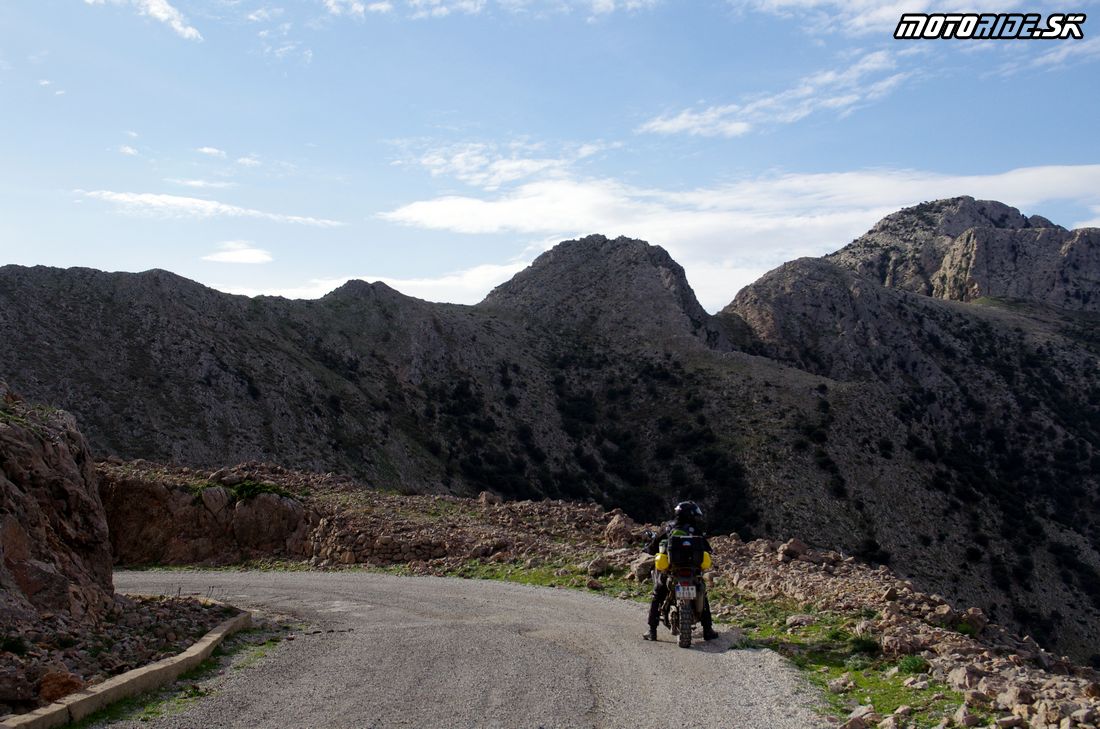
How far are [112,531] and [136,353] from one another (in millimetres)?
31518

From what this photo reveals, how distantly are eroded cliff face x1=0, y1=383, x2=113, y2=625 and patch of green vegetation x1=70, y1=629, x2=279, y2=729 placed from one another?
1789 millimetres

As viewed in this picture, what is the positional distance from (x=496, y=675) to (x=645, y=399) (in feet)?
197

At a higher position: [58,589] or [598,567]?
[58,589]

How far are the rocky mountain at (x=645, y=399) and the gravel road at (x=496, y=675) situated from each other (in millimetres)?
34278

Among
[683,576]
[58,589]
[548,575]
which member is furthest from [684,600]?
[58,589]

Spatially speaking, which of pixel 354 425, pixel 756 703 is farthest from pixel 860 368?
pixel 756 703

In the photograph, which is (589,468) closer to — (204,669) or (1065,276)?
(204,669)

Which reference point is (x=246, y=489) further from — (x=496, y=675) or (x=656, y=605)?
(x=496, y=675)

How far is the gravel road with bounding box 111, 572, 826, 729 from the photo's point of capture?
7797 millimetres

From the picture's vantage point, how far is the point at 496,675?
936 cm

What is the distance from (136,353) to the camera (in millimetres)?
50531

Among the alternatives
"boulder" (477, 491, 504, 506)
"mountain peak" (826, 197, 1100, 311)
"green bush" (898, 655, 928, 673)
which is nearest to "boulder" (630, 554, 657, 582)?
"green bush" (898, 655, 928, 673)

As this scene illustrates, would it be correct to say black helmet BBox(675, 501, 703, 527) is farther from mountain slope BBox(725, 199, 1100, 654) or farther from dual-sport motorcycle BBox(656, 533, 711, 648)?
mountain slope BBox(725, 199, 1100, 654)

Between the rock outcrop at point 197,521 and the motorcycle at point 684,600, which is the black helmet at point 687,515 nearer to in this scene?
the motorcycle at point 684,600
